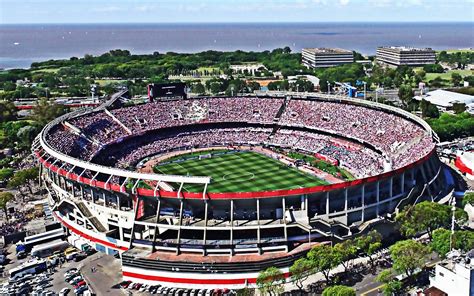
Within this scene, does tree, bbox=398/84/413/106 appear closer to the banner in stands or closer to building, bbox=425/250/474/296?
the banner in stands

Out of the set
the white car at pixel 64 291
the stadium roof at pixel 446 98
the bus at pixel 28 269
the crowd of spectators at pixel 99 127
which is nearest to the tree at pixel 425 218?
the white car at pixel 64 291

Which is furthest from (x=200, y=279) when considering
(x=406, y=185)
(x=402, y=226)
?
(x=406, y=185)

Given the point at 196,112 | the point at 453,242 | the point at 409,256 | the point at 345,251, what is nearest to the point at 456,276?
the point at 409,256

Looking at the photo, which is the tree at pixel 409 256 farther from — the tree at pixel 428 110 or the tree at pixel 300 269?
the tree at pixel 428 110

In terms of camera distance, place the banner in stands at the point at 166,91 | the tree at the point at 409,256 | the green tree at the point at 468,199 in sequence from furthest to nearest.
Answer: the banner in stands at the point at 166,91
the green tree at the point at 468,199
the tree at the point at 409,256

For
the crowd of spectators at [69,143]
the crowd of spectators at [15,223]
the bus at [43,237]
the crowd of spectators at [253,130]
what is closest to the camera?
the bus at [43,237]

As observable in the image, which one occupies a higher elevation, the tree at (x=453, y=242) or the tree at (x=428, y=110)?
the tree at (x=428, y=110)
